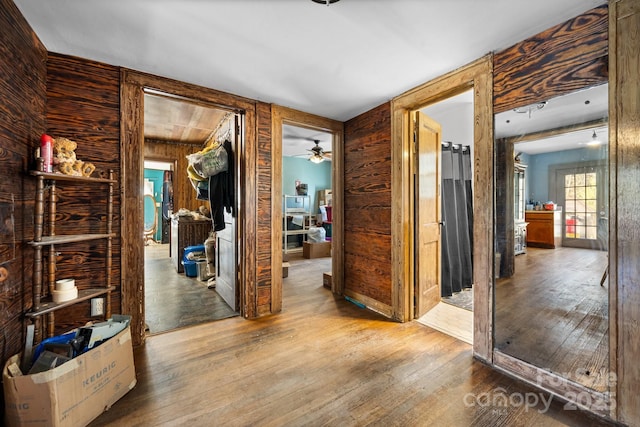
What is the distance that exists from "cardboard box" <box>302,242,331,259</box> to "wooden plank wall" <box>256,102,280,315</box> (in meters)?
3.06

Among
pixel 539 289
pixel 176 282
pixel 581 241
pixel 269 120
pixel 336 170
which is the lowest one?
pixel 176 282

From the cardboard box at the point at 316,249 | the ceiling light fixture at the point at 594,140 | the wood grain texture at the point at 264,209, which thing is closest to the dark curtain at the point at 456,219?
the ceiling light fixture at the point at 594,140

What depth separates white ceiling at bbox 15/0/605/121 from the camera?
57.8 inches

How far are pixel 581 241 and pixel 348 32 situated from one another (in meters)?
2.05

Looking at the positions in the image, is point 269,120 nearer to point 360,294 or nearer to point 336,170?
point 336,170

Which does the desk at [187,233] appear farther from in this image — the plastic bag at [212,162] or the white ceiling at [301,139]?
the white ceiling at [301,139]

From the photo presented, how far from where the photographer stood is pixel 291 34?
1.69 metres

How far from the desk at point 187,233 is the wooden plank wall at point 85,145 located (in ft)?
8.51

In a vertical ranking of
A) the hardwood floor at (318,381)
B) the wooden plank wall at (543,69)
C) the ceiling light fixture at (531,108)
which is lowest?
the hardwood floor at (318,381)

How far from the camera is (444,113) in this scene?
3213 mm

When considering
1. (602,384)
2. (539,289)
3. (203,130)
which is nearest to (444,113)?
(539,289)

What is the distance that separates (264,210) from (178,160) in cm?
364

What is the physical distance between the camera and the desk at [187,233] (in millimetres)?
4555

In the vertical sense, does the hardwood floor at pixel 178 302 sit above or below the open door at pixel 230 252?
below
